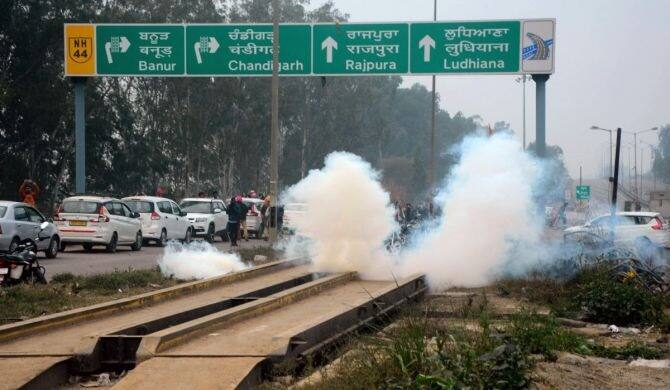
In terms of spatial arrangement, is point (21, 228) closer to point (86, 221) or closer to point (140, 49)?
point (86, 221)

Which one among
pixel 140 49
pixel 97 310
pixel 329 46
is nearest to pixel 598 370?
pixel 97 310

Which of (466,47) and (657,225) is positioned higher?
(466,47)

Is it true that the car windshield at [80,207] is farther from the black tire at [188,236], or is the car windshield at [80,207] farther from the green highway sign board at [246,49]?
the black tire at [188,236]

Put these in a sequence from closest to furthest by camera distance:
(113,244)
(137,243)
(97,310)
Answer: (97,310) < (113,244) < (137,243)

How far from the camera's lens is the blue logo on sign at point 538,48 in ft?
85.1

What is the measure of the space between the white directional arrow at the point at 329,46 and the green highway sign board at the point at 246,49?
0.48 m

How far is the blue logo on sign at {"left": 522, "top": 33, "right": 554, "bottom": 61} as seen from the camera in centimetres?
2594

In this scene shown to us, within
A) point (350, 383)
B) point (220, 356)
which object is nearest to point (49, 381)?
point (220, 356)

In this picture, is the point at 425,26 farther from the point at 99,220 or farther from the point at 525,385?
the point at 525,385

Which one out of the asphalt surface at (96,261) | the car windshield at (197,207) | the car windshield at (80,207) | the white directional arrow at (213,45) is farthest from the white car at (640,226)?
the car windshield at (197,207)

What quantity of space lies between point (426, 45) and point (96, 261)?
456 inches

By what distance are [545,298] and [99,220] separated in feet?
53.4

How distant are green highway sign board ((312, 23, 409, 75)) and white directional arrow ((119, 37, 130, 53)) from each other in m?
5.90

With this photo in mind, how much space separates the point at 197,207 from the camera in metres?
36.8
